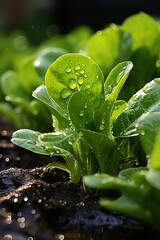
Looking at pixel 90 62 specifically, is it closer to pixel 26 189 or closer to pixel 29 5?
pixel 26 189

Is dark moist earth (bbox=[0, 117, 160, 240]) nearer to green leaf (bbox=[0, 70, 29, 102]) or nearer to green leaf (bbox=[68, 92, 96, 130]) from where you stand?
green leaf (bbox=[68, 92, 96, 130])

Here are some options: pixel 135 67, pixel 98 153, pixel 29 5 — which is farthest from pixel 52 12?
pixel 98 153

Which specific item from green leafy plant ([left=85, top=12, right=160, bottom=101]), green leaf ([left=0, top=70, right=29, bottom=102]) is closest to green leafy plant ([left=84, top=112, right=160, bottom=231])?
green leafy plant ([left=85, top=12, right=160, bottom=101])

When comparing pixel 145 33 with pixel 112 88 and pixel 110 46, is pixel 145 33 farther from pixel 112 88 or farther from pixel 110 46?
pixel 112 88

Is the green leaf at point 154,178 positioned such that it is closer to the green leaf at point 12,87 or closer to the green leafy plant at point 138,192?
the green leafy plant at point 138,192

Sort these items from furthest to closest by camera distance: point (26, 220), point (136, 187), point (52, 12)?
point (52, 12) → point (26, 220) → point (136, 187)

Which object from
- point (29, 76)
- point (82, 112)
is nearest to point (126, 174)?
point (82, 112)
